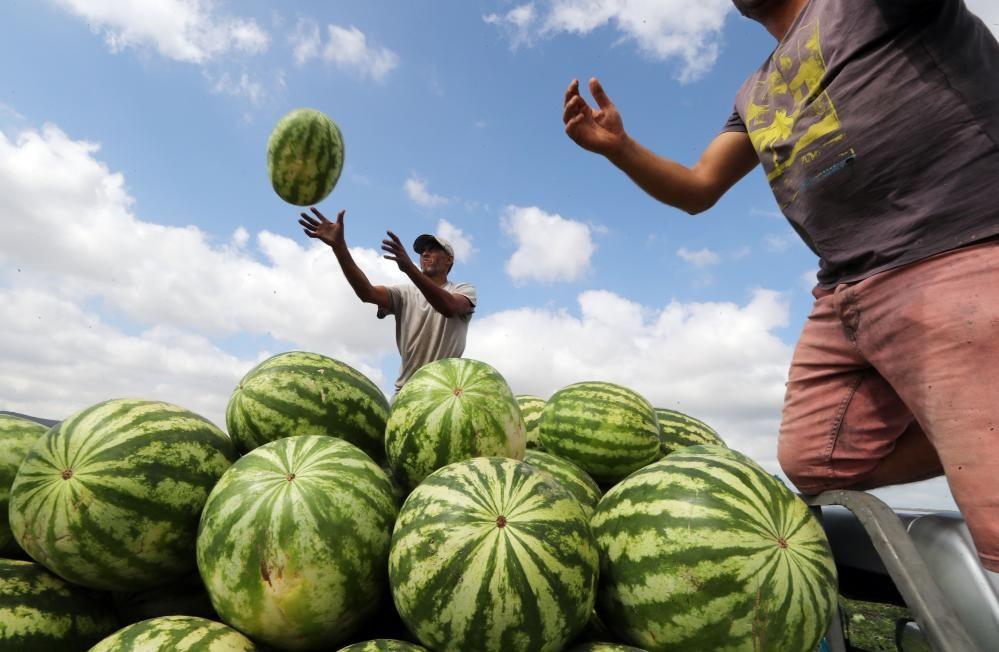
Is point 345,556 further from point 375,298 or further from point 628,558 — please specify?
point 375,298

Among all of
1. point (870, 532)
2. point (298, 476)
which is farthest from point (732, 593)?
point (298, 476)

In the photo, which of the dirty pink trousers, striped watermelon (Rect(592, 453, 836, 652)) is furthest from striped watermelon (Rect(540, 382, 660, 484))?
the dirty pink trousers

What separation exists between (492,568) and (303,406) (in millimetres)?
967

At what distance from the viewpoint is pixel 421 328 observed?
18.5 ft

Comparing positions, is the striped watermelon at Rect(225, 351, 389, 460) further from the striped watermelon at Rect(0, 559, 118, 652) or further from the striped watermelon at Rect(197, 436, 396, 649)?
the striped watermelon at Rect(0, 559, 118, 652)

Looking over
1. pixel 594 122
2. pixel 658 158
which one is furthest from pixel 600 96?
pixel 658 158

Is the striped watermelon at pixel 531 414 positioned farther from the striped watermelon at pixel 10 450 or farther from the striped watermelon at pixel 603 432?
the striped watermelon at pixel 10 450

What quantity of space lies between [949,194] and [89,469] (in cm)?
271

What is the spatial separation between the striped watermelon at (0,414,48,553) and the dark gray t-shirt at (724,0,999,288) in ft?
9.33

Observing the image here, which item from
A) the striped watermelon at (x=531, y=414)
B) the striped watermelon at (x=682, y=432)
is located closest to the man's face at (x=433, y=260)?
the striped watermelon at (x=531, y=414)

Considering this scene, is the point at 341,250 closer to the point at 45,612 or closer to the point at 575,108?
the point at 575,108

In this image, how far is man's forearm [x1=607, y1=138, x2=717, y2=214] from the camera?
3.04m

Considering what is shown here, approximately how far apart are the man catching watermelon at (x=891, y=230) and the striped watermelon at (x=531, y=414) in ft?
3.63

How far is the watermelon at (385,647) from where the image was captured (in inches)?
52.1
